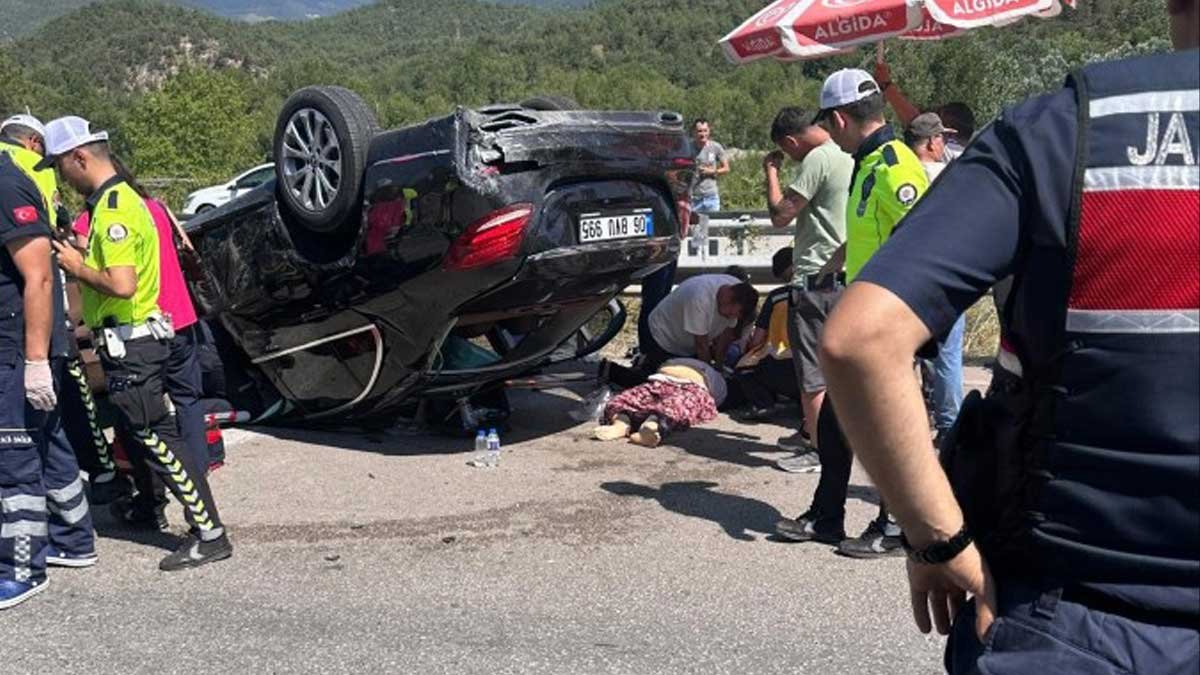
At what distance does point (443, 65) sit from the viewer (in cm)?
9812

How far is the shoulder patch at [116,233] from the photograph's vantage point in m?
5.03

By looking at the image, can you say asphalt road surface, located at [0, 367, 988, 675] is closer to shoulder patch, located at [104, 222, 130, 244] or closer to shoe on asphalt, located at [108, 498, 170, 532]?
shoe on asphalt, located at [108, 498, 170, 532]

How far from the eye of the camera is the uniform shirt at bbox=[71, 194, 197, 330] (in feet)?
17.7

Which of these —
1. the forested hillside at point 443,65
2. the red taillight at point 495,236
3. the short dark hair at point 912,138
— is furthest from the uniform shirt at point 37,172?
the forested hillside at point 443,65

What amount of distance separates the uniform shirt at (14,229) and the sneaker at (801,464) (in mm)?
3532

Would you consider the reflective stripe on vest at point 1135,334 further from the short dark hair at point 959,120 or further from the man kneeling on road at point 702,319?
the short dark hair at point 959,120

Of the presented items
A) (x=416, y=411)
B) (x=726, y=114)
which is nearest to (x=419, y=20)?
(x=726, y=114)

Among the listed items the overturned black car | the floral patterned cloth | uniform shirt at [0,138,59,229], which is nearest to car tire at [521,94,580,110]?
the overturned black car

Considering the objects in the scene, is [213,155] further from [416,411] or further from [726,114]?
[416,411]

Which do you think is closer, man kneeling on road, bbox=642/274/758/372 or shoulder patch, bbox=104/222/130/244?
shoulder patch, bbox=104/222/130/244

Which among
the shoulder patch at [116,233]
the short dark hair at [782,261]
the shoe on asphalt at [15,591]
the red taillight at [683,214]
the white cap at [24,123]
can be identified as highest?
the white cap at [24,123]

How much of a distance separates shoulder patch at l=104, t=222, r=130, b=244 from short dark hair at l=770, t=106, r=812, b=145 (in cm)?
301

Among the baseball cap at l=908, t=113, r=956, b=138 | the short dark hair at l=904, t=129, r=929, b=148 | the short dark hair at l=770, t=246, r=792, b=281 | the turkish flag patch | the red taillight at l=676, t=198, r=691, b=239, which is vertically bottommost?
the short dark hair at l=770, t=246, r=792, b=281

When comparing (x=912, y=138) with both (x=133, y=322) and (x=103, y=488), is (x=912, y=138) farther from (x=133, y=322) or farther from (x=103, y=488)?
(x=103, y=488)
